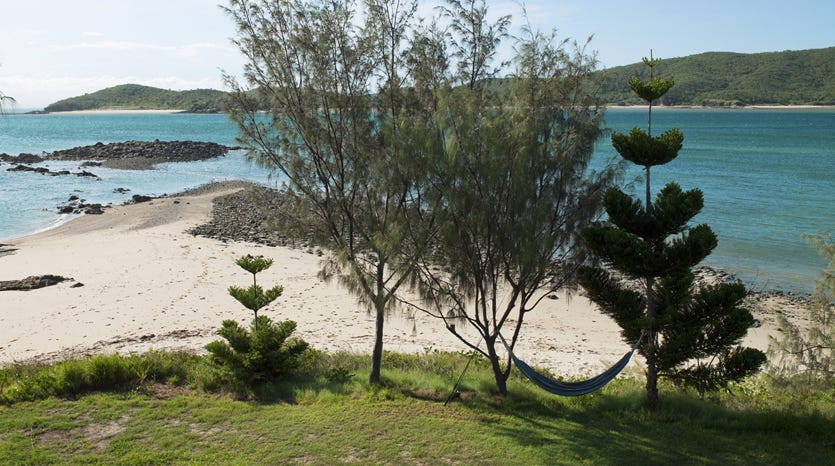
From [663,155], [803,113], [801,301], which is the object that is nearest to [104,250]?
[663,155]

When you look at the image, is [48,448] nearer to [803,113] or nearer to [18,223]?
[18,223]

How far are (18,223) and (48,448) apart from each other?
1060 inches

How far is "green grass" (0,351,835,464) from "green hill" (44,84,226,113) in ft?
543

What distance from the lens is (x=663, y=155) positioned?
26.3 ft

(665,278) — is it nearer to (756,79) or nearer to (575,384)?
(575,384)

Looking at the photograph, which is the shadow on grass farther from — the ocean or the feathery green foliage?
the ocean

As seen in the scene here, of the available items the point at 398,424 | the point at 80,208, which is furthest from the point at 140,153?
the point at 398,424

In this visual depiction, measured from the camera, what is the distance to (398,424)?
26.8ft

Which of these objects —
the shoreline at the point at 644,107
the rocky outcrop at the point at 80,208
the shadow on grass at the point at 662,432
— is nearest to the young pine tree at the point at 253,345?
the shadow on grass at the point at 662,432

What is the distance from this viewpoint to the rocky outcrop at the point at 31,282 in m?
17.5

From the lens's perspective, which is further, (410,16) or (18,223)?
(18,223)

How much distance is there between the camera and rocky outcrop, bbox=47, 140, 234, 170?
5434 centimetres

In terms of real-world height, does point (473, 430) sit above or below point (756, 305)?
above

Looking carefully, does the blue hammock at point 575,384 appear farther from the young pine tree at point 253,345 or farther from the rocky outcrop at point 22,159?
the rocky outcrop at point 22,159
